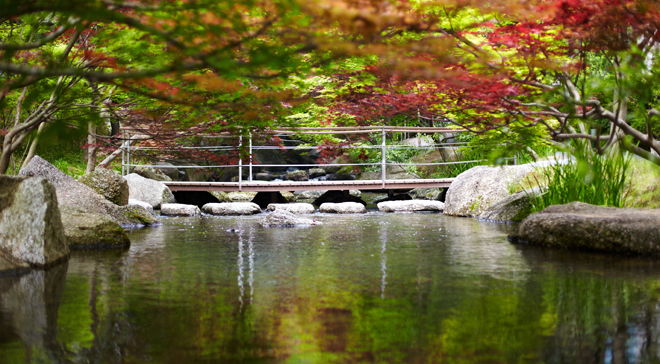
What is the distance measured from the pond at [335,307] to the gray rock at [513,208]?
2.93 m

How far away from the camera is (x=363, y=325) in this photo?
254cm

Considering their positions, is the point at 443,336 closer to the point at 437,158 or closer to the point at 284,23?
the point at 284,23

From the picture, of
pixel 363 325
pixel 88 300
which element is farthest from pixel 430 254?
pixel 88 300

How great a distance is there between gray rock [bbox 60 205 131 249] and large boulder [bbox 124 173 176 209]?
5115 millimetres

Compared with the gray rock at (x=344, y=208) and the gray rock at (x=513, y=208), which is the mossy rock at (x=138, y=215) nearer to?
the gray rock at (x=344, y=208)

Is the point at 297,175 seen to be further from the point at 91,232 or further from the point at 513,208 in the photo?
the point at 91,232

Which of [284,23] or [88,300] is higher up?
[284,23]

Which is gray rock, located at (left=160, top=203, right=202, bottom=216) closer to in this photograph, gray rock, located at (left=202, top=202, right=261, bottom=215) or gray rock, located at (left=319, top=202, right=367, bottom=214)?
gray rock, located at (left=202, top=202, right=261, bottom=215)

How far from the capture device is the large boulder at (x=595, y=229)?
4527 millimetres

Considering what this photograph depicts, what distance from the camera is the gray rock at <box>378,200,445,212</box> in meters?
10.4

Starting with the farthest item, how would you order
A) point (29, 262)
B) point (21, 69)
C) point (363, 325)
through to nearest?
point (29, 262) → point (363, 325) → point (21, 69)

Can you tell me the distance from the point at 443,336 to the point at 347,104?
8.81m

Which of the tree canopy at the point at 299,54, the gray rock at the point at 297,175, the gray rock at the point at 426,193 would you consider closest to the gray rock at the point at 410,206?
the gray rock at the point at 426,193

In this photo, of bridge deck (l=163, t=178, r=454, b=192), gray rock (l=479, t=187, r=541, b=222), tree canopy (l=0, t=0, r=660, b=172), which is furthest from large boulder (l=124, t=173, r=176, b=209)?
gray rock (l=479, t=187, r=541, b=222)
